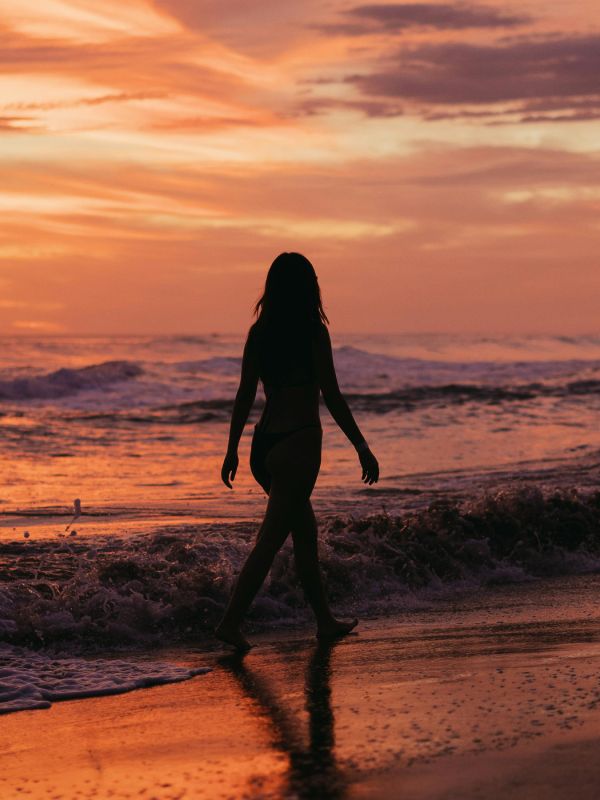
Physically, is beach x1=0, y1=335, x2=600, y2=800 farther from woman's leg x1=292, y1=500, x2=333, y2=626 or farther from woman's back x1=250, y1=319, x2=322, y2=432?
woman's back x1=250, y1=319, x2=322, y2=432

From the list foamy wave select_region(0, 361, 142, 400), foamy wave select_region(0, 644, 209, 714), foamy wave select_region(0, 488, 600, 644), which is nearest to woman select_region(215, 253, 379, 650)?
foamy wave select_region(0, 644, 209, 714)

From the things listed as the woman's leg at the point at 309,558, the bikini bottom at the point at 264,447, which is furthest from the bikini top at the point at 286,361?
the woman's leg at the point at 309,558

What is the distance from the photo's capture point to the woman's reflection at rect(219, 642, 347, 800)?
3.62 meters

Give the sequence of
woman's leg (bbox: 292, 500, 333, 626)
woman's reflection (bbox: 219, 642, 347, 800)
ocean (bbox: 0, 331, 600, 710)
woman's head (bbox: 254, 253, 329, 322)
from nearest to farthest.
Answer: woman's reflection (bbox: 219, 642, 347, 800)
woman's head (bbox: 254, 253, 329, 322)
woman's leg (bbox: 292, 500, 333, 626)
ocean (bbox: 0, 331, 600, 710)

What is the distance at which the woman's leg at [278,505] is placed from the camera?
19.4ft

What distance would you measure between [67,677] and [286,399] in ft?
5.82

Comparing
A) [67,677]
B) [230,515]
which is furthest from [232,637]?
[230,515]

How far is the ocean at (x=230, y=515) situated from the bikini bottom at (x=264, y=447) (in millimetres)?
1157

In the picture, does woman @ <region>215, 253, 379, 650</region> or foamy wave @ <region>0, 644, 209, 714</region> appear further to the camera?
woman @ <region>215, 253, 379, 650</region>

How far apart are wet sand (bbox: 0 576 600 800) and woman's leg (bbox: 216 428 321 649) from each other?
24 centimetres

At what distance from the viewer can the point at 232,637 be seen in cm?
599

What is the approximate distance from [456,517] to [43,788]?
5.57 m

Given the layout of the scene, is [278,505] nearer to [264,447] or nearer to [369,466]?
[264,447]

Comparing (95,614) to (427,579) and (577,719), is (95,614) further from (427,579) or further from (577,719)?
(577,719)
